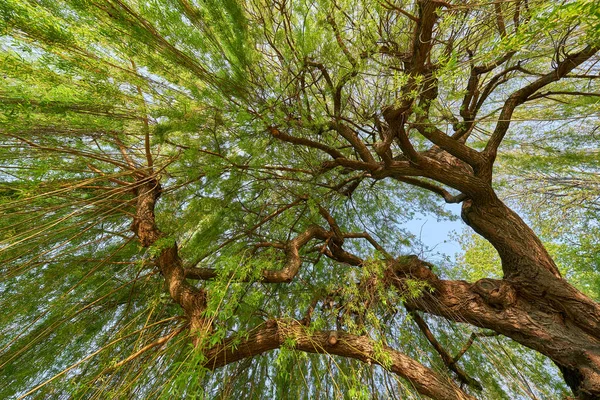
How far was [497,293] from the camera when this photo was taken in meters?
2.05

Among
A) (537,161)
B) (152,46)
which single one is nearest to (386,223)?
(537,161)

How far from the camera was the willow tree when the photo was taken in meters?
1.50

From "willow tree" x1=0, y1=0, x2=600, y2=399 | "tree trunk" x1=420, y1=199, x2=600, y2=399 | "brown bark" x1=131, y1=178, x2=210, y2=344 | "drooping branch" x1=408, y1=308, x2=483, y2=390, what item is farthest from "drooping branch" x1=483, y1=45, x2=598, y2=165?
"brown bark" x1=131, y1=178, x2=210, y2=344

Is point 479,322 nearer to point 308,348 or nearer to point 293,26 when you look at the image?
point 308,348

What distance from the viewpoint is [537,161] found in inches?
125

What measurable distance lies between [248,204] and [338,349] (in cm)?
169

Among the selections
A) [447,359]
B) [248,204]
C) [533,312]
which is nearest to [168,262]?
[248,204]

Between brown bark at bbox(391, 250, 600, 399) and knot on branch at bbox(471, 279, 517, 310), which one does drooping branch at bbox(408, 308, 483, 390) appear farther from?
knot on branch at bbox(471, 279, 517, 310)

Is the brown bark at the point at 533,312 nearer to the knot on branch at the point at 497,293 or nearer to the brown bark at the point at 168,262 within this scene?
the knot on branch at the point at 497,293

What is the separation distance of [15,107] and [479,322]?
11.4ft

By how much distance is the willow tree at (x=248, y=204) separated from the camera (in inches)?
59.1

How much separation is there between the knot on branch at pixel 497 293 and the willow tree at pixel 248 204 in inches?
0.8

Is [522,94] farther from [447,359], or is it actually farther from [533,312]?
[447,359]

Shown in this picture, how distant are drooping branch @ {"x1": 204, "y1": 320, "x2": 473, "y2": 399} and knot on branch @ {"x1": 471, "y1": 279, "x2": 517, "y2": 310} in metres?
0.81
